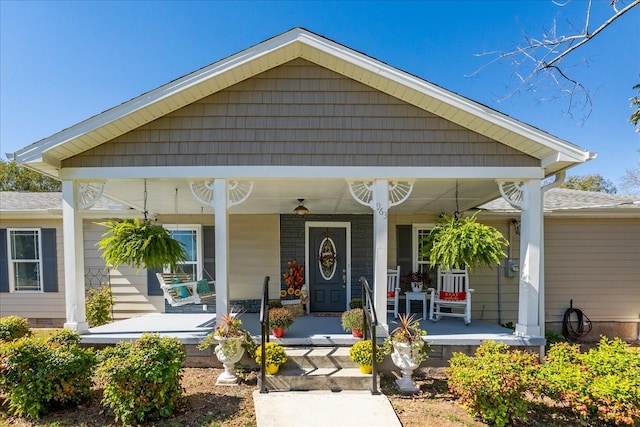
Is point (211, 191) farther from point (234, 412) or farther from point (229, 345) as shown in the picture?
point (234, 412)

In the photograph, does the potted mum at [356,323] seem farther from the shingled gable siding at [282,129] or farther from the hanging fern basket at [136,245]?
the hanging fern basket at [136,245]

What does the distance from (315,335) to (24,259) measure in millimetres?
7038

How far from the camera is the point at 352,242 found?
295 inches

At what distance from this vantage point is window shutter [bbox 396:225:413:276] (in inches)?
295

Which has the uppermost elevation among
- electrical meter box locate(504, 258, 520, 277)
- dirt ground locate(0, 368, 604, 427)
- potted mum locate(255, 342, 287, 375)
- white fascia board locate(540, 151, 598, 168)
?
white fascia board locate(540, 151, 598, 168)

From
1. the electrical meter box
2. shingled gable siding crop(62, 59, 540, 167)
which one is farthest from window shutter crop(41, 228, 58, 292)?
the electrical meter box

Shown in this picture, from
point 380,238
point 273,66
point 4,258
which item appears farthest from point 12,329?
point 380,238

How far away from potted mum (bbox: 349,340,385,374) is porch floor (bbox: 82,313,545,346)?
45 centimetres

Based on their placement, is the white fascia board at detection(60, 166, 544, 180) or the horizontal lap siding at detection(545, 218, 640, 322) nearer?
the white fascia board at detection(60, 166, 544, 180)

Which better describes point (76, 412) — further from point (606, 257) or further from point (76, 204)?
point (606, 257)

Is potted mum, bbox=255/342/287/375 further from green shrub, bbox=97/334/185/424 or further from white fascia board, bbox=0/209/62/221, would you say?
white fascia board, bbox=0/209/62/221

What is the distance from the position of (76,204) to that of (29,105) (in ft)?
23.0

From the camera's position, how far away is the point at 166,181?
15.0 feet

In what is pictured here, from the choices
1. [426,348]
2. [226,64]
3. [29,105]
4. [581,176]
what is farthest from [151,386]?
[581,176]
